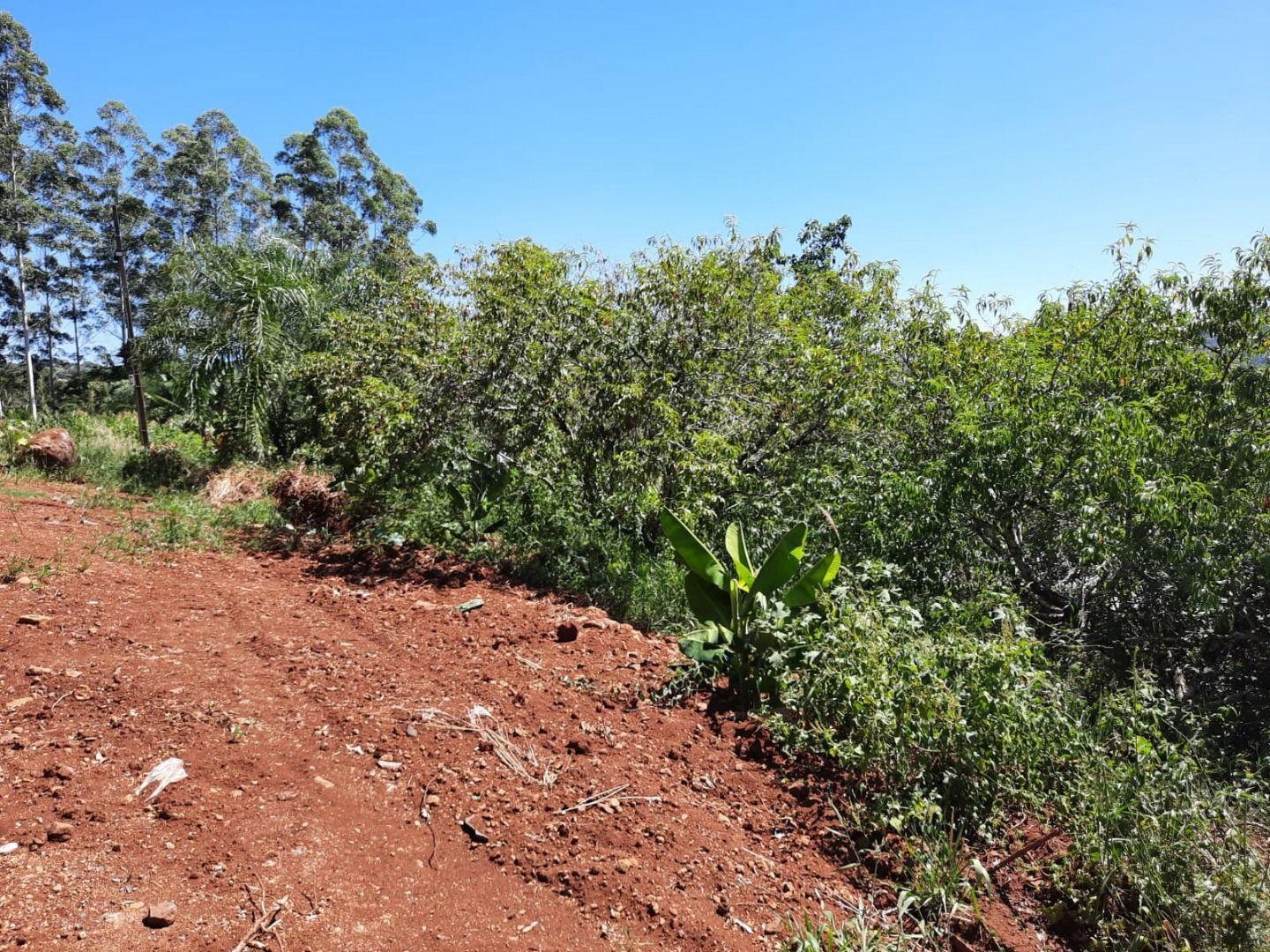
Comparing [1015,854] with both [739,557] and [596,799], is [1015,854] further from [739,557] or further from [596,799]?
[739,557]

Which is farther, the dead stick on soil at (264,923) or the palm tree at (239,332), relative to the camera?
the palm tree at (239,332)

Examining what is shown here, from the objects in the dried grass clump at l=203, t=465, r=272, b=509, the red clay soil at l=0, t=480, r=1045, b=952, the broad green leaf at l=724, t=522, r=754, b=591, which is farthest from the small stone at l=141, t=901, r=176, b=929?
the dried grass clump at l=203, t=465, r=272, b=509

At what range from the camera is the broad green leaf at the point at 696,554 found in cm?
377

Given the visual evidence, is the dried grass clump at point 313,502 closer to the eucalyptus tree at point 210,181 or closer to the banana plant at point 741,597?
the banana plant at point 741,597

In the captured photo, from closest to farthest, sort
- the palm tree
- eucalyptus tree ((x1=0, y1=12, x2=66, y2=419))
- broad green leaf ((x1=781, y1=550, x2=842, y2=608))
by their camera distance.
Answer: broad green leaf ((x1=781, y1=550, x2=842, y2=608)), the palm tree, eucalyptus tree ((x1=0, y1=12, x2=66, y2=419))

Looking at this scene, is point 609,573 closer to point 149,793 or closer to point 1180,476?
point 149,793

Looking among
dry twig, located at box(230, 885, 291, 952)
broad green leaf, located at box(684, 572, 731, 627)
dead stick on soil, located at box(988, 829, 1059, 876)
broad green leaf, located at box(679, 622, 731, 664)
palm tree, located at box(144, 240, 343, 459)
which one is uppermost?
palm tree, located at box(144, 240, 343, 459)

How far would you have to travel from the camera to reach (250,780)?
8.34 feet

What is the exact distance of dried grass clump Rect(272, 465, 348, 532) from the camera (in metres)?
6.70

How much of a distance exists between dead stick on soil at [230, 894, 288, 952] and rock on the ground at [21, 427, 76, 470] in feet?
28.3

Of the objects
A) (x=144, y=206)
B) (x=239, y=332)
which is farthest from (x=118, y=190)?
(x=239, y=332)

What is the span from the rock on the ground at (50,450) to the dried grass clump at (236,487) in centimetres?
160

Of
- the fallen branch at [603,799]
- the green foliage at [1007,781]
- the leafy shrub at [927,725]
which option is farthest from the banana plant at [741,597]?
the fallen branch at [603,799]

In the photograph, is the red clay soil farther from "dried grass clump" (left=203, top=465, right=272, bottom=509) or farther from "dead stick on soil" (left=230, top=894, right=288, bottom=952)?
"dried grass clump" (left=203, top=465, right=272, bottom=509)
